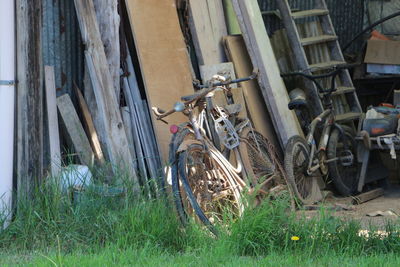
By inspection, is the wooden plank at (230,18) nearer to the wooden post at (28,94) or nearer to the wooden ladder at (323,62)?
the wooden ladder at (323,62)

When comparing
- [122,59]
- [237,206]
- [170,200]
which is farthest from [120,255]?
[122,59]

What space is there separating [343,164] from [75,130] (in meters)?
3.38

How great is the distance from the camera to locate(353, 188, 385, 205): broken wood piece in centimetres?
923

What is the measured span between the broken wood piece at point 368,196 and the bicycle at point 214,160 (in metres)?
1.36

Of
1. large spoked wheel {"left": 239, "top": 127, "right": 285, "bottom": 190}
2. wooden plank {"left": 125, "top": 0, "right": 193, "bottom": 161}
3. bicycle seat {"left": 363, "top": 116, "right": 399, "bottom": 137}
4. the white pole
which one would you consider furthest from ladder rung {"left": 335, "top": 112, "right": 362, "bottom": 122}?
the white pole

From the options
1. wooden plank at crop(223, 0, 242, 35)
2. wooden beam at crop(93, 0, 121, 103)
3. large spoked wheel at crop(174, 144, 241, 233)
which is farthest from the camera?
wooden plank at crop(223, 0, 242, 35)

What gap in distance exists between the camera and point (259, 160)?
319 inches

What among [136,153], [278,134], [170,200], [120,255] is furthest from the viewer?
[278,134]

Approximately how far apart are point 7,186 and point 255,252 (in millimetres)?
2341

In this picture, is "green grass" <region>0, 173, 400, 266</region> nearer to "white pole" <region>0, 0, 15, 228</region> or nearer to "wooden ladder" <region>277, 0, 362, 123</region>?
"white pole" <region>0, 0, 15, 228</region>

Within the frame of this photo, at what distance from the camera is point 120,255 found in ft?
19.6

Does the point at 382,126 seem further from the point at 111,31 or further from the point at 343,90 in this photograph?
the point at 111,31

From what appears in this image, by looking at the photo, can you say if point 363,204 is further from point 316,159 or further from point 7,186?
point 7,186

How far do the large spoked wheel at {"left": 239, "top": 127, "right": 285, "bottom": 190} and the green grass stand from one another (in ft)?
3.06
